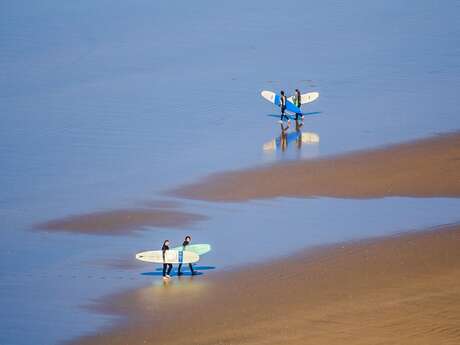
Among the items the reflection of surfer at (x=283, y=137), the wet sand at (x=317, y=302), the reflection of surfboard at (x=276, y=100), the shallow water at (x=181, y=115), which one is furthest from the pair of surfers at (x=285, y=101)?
the wet sand at (x=317, y=302)

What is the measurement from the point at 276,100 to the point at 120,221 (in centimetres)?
1170

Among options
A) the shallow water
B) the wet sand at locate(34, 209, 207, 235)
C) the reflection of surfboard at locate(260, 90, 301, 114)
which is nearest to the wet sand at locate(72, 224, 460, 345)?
the shallow water

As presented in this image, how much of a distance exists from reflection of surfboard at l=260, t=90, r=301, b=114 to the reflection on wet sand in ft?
2.40

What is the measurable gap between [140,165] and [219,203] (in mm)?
4373

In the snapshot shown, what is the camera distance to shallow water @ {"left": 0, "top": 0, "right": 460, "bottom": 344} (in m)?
25.2

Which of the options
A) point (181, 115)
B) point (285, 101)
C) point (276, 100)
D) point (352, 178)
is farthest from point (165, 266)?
point (276, 100)

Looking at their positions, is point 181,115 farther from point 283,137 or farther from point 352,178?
point 352,178

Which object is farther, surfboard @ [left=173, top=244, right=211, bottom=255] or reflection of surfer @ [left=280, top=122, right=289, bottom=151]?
reflection of surfer @ [left=280, top=122, right=289, bottom=151]

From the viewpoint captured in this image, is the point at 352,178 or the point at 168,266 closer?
the point at 168,266

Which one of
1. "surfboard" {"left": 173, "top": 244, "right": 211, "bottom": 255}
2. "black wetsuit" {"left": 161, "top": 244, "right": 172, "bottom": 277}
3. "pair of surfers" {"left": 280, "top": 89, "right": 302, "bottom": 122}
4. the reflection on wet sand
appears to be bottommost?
"black wetsuit" {"left": 161, "top": 244, "right": 172, "bottom": 277}

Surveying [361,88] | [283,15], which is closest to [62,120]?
[361,88]

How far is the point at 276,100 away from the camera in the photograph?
125 ft

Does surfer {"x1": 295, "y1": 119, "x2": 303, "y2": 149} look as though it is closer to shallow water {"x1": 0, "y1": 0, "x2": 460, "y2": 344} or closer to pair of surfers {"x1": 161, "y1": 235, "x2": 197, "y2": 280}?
shallow water {"x1": 0, "y1": 0, "x2": 460, "y2": 344}

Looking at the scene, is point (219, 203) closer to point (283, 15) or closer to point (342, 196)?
point (342, 196)
